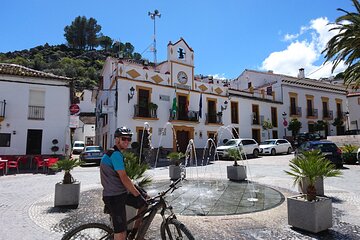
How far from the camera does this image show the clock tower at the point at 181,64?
2434 centimetres

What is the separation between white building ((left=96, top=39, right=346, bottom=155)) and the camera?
2172 cm

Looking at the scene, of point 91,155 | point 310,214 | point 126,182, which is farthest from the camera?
point 91,155

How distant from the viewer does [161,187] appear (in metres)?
9.16

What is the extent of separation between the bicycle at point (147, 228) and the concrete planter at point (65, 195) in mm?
3580

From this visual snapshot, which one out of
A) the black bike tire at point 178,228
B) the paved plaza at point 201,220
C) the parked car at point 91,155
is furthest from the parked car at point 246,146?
the black bike tire at point 178,228

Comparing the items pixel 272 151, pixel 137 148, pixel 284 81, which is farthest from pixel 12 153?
pixel 284 81

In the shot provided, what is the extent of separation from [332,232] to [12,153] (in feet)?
61.0

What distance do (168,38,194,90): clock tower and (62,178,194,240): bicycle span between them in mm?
21273

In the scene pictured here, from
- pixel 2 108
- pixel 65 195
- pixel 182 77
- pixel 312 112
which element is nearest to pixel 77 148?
pixel 2 108

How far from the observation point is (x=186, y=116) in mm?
24266

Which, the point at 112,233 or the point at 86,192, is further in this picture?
the point at 86,192

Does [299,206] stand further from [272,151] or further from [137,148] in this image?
[272,151]

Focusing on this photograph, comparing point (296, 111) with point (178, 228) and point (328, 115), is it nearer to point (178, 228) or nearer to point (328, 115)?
point (328, 115)

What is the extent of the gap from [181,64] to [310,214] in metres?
21.5
